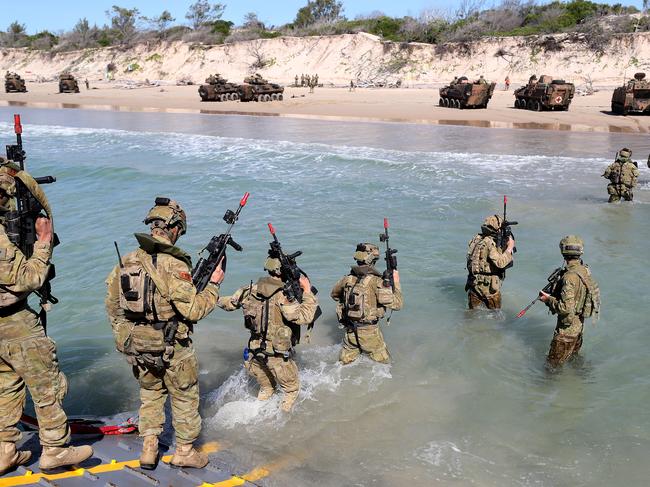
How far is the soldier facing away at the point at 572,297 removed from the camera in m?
5.93

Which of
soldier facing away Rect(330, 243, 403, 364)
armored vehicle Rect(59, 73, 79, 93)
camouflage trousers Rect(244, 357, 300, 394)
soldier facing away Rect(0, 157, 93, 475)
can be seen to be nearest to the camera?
soldier facing away Rect(0, 157, 93, 475)

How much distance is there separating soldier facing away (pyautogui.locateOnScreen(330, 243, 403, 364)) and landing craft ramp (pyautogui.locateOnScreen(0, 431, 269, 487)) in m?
→ 1.78

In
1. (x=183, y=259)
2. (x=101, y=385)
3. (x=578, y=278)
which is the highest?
(x=183, y=259)

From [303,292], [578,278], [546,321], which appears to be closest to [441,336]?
[546,321]

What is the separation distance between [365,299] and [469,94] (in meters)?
29.3

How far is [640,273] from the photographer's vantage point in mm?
9711

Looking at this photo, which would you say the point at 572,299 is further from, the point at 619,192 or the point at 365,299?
the point at 619,192

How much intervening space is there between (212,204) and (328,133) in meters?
13.0

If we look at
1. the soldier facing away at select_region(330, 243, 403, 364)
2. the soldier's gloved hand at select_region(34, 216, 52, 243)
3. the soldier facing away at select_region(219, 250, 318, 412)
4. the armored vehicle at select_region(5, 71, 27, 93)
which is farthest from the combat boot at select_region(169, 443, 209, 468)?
the armored vehicle at select_region(5, 71, 27, 93)

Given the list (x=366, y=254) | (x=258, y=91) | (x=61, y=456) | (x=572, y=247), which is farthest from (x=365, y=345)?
(x=258, y=91)

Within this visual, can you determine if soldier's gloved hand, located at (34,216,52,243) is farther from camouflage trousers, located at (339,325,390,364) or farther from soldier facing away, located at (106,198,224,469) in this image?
camouflage trousers, located at (339,325,390,364)

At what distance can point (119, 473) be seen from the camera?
4195 mm

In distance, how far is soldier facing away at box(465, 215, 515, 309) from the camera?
23.6ft

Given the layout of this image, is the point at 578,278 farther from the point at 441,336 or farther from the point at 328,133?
the point at 328,133
